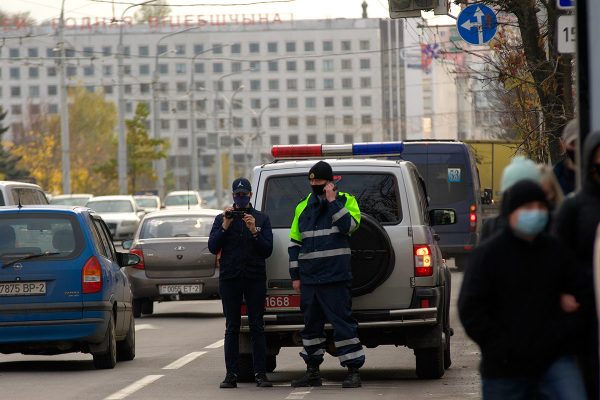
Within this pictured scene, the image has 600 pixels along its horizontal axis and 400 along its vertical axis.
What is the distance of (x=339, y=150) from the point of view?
1409 cm

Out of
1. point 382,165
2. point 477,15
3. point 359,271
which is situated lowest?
point 359,271

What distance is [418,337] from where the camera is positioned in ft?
42.8

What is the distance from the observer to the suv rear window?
12961 millimetres

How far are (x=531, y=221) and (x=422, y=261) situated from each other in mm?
6540

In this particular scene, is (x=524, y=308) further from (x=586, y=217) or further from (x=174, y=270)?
(x=174, y=270)

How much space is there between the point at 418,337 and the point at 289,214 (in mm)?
1457

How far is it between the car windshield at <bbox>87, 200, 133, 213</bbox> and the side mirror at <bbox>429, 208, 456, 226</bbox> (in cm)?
3838

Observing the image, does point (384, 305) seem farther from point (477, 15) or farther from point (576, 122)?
point (477, 15)

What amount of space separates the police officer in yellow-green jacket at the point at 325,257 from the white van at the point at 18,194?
1039 centimetres

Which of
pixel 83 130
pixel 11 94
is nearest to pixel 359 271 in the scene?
pixel 83 130

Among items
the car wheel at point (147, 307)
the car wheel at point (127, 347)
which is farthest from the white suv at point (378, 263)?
the car wheel at point (147, 307)

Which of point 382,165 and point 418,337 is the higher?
point 382,165

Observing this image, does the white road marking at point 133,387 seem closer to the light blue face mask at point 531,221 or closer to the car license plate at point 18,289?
the car license plate at point 18,289

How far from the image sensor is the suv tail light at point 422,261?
12.7 meters
